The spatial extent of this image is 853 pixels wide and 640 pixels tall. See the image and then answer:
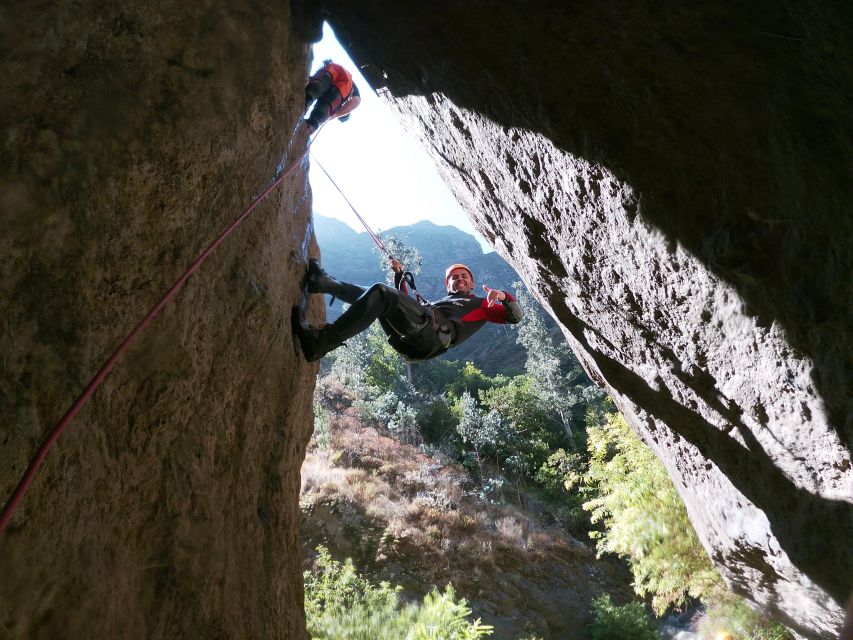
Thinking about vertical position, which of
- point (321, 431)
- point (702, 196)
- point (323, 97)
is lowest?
point (702, 196)

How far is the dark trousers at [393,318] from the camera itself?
387cm

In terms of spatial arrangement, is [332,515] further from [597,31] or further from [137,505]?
[597,31]

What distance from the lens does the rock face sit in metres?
2.29

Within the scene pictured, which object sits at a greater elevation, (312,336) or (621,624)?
(312,336)

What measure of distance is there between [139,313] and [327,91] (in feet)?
10.8

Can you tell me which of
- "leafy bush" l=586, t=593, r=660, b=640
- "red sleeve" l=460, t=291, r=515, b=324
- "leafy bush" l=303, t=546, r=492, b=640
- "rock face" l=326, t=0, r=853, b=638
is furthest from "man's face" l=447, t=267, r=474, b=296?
"leafy bush" l=586, t=593, r=660, b=640

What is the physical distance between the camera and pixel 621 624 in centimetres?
1246

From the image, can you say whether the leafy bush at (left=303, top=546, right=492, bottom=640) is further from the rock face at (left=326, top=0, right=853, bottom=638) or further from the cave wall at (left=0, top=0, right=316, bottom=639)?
the rock face at (left=326, top=0, right=853, bottom=638)

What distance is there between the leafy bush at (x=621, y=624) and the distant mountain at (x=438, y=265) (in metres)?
31.9

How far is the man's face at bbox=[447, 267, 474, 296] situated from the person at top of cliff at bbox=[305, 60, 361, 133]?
7.51 feet

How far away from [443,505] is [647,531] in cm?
824

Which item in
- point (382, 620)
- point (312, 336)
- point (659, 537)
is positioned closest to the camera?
point (312, 336)

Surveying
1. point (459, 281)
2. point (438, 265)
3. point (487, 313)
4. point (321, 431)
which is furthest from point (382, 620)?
point (438, 265)

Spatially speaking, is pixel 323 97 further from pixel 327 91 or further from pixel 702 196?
pixel 702 196
